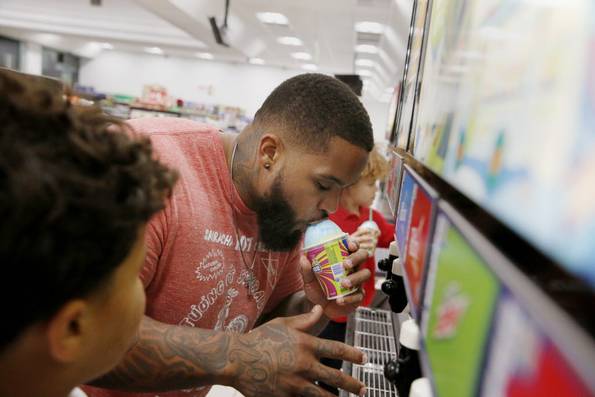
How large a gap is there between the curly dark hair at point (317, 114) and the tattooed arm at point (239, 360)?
49cm

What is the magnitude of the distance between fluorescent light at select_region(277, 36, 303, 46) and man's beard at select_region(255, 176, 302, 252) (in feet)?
33.0

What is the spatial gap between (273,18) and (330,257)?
8.80 m

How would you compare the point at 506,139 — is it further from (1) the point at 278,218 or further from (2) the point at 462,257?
(1) the point at 278,218

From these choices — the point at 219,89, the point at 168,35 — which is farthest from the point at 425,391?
the point at 219,89

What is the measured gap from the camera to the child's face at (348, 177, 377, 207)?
267 centimetres

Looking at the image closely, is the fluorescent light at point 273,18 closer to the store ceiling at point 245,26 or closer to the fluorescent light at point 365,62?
the store ceiling at point 245,26

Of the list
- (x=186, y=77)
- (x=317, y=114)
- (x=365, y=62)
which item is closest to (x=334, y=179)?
(x=317, y=114)

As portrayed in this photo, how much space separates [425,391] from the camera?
2.11 ft

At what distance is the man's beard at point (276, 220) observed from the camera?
56.7 inches

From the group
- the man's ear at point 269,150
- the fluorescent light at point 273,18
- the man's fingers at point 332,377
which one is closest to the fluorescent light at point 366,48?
the fluorescent light at point 273,18

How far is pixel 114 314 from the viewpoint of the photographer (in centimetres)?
68

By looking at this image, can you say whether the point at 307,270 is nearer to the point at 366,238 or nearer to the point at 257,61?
the point at 366,238

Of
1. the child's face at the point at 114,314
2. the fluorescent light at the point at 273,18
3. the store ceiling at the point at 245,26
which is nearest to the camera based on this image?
the child's face at the point at 114,314

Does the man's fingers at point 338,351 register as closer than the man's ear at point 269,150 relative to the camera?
Yes
